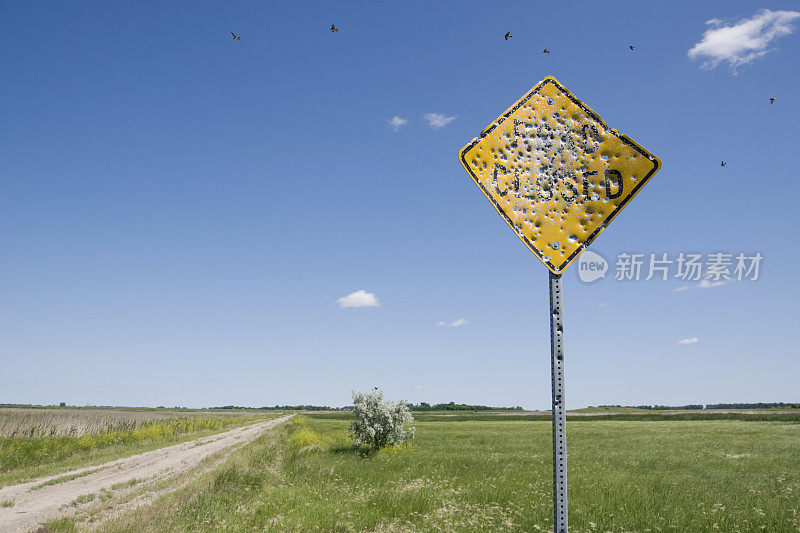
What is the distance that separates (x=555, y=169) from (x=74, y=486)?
74.8ft

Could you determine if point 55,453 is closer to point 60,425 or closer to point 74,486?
point 74,486

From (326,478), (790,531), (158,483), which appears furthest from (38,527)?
(790,531)

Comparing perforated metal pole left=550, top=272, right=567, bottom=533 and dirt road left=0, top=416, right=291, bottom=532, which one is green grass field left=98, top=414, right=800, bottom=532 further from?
perforated metal pole left=550, top=272, right=567, bottom=533

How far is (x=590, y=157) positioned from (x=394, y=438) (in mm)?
25162

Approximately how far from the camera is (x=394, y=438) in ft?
86.5

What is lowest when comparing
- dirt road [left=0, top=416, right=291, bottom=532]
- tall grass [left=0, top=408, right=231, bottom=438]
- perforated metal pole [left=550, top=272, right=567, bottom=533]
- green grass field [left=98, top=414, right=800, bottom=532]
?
tall grass [left=0, top=408, right=231, bottom=438]

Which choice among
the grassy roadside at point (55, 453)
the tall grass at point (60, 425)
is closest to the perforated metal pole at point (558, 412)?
the grassy roadside at point (55, 453)

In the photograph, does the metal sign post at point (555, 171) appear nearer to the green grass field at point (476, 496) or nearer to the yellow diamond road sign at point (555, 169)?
the yellow diamond road sign at point (555, 169)

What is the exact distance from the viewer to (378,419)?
26047 millimetres

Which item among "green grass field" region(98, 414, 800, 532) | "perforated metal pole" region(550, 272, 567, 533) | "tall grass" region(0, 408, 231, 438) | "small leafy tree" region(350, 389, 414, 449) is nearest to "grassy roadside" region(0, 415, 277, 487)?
"tall grass" region(0, 408, 231, 438)

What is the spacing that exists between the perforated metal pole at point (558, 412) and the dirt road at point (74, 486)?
14.8 meters

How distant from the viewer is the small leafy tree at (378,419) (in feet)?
84.8

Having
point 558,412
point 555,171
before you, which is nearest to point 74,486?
point 558,412

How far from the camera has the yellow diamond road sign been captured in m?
3.30
